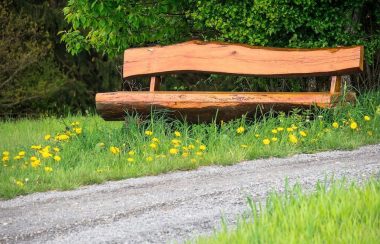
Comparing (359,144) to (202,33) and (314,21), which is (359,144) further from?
(202,33)

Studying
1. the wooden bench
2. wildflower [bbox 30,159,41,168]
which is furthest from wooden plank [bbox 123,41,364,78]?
wildflower [bbox 30,159,41,168]

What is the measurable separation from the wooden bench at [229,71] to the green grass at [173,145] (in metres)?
0.18

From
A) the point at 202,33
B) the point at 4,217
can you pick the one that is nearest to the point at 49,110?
the point at 202,33

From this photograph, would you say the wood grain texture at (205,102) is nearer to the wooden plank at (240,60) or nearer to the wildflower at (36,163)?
the wooden plank at (240,60)

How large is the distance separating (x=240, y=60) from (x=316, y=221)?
5.02 m

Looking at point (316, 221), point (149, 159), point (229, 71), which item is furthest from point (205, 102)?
point (316, 221)

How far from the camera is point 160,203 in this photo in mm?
4926

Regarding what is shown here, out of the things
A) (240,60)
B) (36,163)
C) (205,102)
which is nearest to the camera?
(36,163)

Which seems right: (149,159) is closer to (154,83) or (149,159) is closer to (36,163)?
(36,163)

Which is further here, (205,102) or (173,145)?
(205,102)

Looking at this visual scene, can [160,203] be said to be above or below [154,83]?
below

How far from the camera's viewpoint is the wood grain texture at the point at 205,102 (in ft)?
26.1

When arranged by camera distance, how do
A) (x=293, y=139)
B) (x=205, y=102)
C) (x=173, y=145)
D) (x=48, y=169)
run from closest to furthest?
(x=48, y=169) → (x=293, y=139) → (x=173, y=145) → (x=205, y=102)

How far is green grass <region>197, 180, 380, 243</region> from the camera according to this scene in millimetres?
3650
